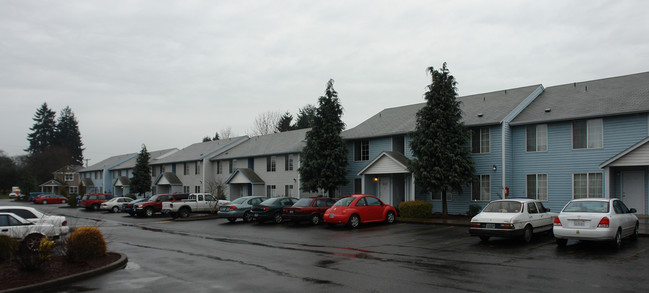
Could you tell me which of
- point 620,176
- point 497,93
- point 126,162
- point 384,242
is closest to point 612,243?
point 384,242

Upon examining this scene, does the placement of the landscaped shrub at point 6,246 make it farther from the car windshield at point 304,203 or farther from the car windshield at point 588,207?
the car windshield at point 588,207

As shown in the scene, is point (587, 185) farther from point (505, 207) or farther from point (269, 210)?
point (269, 210)

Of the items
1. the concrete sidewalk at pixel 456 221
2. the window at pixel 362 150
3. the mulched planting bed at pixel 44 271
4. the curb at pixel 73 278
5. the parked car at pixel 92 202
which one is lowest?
the parked car at pixel 92 202

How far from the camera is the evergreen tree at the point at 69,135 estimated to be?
362ft

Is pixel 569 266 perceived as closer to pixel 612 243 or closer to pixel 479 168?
pixel 612 243

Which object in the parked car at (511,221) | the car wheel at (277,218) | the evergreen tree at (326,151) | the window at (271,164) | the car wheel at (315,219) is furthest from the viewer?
the window at (271,164)

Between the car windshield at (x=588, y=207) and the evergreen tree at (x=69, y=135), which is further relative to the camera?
the evergreen tree at (x=69, y=135)

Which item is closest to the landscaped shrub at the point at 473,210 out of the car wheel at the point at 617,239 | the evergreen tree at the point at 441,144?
the evergreen tree at the point at 441,144

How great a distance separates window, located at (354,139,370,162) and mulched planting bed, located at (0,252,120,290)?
2191 cm

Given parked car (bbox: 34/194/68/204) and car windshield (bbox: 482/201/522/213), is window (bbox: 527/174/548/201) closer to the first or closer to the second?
car windshield (bbox: 482/201/522/213)

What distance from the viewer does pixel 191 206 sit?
1283 inches

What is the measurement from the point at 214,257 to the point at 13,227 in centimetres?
639

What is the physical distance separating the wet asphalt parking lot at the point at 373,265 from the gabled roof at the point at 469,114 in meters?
10.2

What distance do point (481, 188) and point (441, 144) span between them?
366 centimetres
